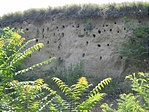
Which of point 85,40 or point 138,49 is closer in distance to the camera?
point 138,49

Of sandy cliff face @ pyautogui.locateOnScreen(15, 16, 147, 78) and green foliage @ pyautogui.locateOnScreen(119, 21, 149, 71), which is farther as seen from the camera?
sandy cliff face @ pyautogui.locateOnScreen(15, 16, 147, 78)

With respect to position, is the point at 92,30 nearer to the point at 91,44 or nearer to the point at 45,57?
the point at 91,44

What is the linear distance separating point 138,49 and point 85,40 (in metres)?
2.24

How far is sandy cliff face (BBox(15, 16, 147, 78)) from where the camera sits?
1178 centimetres

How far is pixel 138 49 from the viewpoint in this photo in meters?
11.0

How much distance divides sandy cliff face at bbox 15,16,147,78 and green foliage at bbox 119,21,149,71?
36 cm

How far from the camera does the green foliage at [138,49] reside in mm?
11008

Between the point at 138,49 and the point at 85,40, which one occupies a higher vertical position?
the point at 85,40

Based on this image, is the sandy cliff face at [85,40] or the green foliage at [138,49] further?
the sandy cliff face at [85,40]

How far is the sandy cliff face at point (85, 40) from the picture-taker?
11.8 metres

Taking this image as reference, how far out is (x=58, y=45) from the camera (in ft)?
42.7

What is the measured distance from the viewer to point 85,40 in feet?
41.3

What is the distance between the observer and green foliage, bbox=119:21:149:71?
11008 mm

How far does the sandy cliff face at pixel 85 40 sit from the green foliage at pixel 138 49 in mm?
358
